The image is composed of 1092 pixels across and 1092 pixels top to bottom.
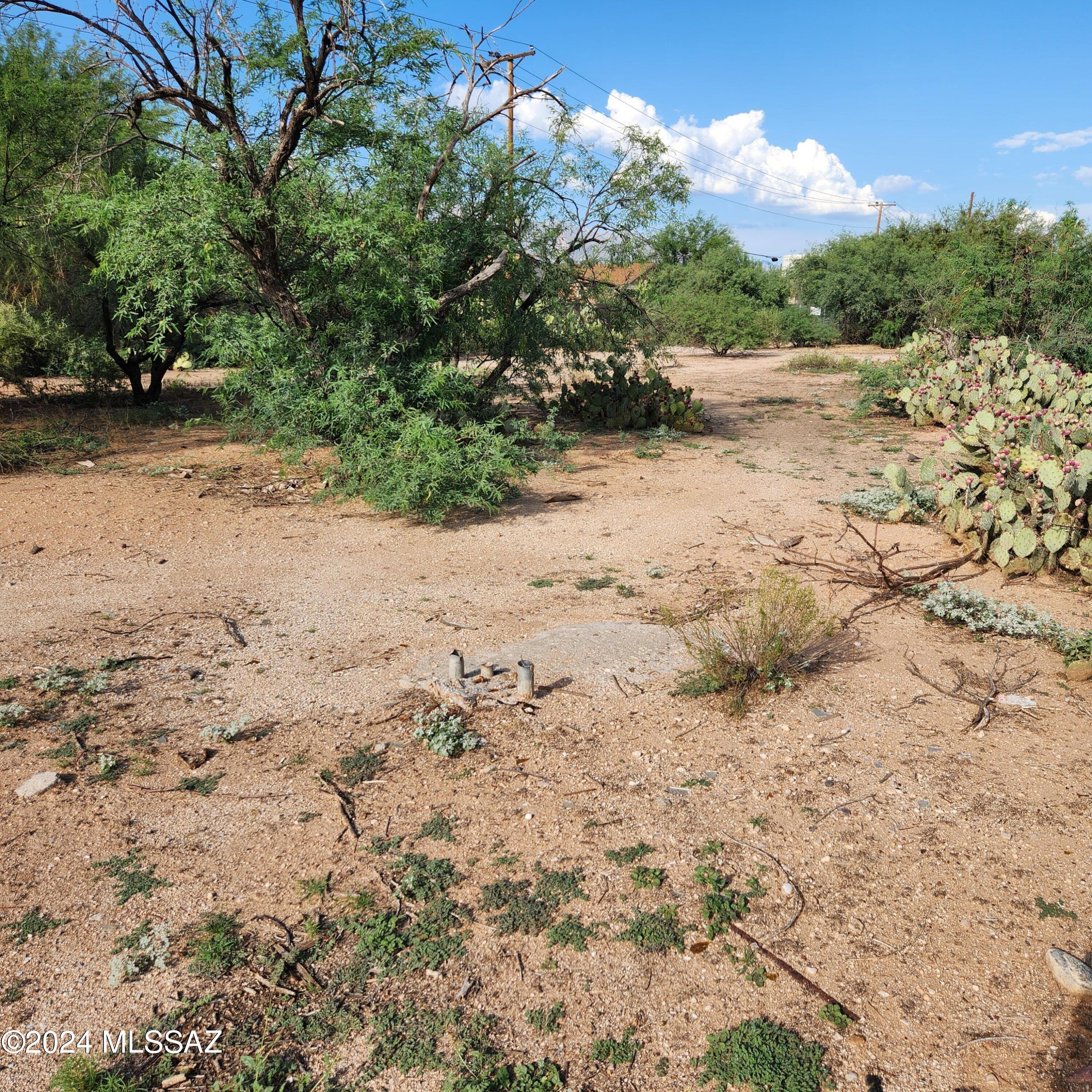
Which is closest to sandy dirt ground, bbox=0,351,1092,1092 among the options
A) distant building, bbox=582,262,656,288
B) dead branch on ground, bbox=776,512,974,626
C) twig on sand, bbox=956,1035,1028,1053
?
twig on sand, bbox=956,1035,1028,1053

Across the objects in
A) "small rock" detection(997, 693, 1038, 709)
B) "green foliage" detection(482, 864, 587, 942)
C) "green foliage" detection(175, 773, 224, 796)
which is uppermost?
"small rock" detection(997, 693, 1038, 709)

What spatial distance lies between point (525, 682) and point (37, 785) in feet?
7.62

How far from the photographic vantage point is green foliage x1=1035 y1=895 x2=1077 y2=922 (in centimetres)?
292

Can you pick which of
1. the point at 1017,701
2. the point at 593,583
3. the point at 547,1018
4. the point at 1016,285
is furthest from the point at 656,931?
the point at 1016,285

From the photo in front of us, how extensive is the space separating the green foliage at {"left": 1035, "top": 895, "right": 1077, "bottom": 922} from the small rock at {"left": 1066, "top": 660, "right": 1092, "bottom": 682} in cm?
206

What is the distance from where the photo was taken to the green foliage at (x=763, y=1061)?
90.4 inches

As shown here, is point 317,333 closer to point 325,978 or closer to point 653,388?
point 653,388

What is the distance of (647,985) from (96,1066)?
5.42 feet

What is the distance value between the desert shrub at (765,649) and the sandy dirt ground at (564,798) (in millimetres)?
117

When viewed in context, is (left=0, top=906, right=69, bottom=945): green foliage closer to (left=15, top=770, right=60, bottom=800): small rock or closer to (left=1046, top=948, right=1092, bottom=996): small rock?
(left=15, top=770, right=60, bottom=800): small rock

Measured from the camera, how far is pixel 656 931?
2.86 metres

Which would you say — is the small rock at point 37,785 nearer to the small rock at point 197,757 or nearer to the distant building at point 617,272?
the small rock at point 197,757

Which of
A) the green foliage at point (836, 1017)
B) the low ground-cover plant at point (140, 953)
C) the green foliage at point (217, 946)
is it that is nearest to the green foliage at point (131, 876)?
the low ground-cover plant at point (140, 953)

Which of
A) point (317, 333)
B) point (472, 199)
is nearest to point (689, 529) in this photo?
point (317, 333)
